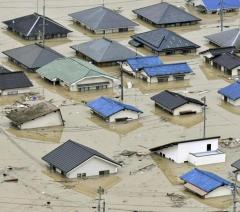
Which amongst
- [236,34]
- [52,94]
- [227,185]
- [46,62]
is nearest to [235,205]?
[227,185]

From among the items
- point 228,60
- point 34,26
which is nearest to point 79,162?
point 228,60

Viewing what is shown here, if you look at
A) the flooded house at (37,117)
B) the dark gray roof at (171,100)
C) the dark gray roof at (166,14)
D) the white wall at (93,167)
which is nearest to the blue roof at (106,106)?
the dark gray roof at (171,100)

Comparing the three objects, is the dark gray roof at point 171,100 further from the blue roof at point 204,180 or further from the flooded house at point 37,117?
the blue roof at point 204,180

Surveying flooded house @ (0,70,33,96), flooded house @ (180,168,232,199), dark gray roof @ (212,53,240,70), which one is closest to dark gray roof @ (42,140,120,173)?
flooded house @ (180,168,232,199)

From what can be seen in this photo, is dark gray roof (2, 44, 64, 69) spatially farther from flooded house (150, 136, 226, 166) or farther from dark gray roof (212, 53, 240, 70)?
flooded house (150, 136, 226, 166)

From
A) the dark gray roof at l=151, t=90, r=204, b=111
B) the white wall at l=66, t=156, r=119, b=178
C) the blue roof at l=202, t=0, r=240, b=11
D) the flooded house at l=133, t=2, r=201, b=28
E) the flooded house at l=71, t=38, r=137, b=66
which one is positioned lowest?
the blue roof at l=202, t=0, r=240, b=11

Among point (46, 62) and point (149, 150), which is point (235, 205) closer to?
point (149, 150)
